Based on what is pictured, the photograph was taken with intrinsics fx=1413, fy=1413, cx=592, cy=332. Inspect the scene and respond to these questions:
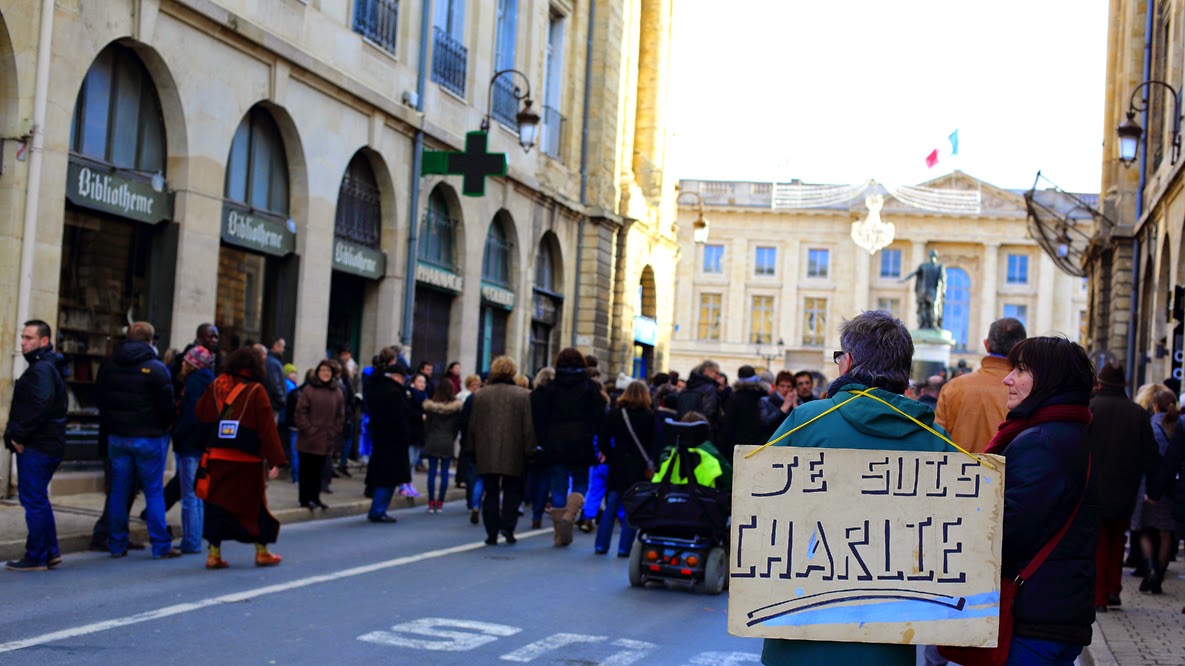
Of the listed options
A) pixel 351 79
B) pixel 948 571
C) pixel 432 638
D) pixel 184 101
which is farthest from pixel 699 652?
pixel 351 79

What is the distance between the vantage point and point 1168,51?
29344 millimetres

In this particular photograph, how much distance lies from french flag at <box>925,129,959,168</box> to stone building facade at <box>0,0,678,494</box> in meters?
28.1

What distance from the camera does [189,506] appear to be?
1126 cm

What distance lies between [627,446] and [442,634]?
17.2ft

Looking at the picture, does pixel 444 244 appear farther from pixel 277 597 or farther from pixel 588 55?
pixel 277 597

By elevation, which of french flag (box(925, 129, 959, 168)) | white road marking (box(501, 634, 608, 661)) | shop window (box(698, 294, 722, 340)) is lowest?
white road marking (box(501, 634, 608, 661))

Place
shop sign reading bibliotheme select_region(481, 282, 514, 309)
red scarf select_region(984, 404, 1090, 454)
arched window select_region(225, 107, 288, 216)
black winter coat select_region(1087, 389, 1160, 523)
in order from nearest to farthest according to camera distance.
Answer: red scarf select_region(984, 404, 1090, 454) < black winter coat select_region(1087, 389, 1160, 523) < arched window select_region(225, 107, 288, 216) < shop sign reading bibliotheme select_region(481, 282, 514, 309)

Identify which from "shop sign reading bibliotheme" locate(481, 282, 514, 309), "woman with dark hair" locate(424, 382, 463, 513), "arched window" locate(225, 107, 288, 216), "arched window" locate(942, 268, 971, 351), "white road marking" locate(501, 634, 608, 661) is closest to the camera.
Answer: "white road marking" locate(501, 634, 608, 661)

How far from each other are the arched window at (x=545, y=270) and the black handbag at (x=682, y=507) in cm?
1922

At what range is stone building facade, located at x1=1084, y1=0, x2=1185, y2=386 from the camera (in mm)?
26391

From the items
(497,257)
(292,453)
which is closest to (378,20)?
(497,257)

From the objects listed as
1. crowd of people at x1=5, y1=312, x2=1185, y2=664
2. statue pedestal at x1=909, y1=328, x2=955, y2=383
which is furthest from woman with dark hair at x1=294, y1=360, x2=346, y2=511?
statue pedestal at x1=909, y1=328, x2=955, y2=383

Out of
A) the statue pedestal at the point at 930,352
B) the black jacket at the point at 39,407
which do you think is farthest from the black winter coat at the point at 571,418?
the statue pedestal at the point at 930,352

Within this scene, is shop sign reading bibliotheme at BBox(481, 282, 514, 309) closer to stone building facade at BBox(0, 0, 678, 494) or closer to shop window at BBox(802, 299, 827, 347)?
stone building facade at BBox(0, 0, 678, 494)
